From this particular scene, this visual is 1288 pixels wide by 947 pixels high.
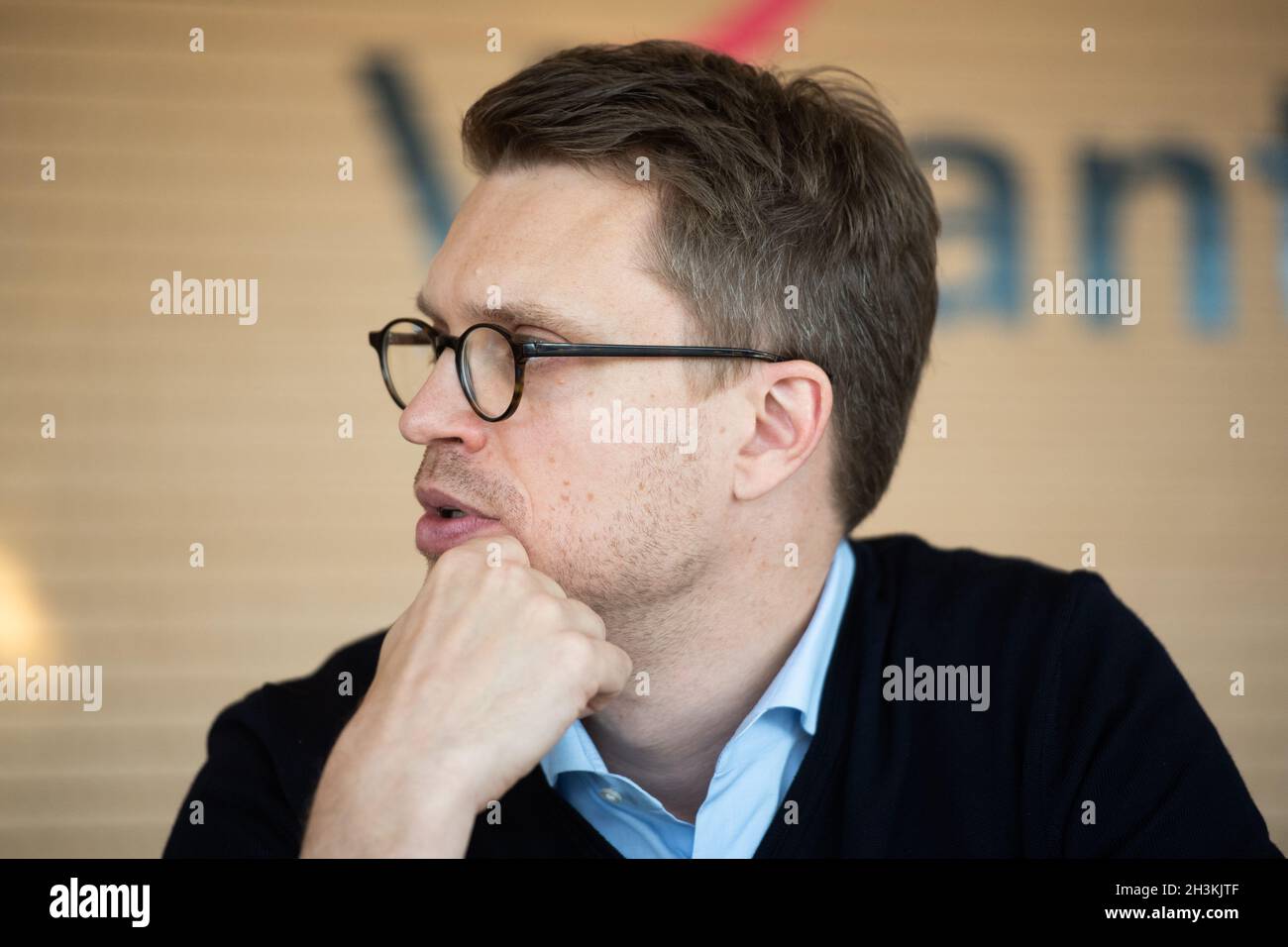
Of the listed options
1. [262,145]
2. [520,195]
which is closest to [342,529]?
[262,145]

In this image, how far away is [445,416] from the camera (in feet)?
5.79

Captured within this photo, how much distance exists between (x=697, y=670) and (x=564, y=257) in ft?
2.31

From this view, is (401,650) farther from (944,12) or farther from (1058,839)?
(944,12)

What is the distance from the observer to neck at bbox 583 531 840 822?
1.86 m

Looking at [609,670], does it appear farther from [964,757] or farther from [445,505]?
[964,757]

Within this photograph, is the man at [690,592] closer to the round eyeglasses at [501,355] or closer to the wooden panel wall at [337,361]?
the round eyeglasses at [501,355]

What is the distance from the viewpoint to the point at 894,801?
5.41ft

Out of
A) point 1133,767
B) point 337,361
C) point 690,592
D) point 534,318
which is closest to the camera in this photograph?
point 1133,767

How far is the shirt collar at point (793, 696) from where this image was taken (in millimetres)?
1757

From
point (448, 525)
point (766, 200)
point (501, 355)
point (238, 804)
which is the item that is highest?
point (766, 200)

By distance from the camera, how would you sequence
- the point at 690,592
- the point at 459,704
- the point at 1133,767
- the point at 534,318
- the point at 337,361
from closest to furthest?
the point at 459,704, the point at 1133,767, the point at 534,318, the point at 690,592, the point at 337,361

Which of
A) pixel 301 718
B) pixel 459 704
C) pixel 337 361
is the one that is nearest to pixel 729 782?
pixel 459 704

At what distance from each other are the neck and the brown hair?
27cm

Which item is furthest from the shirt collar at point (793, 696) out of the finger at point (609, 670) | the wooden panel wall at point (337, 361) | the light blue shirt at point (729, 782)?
the wooden panel wall at point (337, 361)
